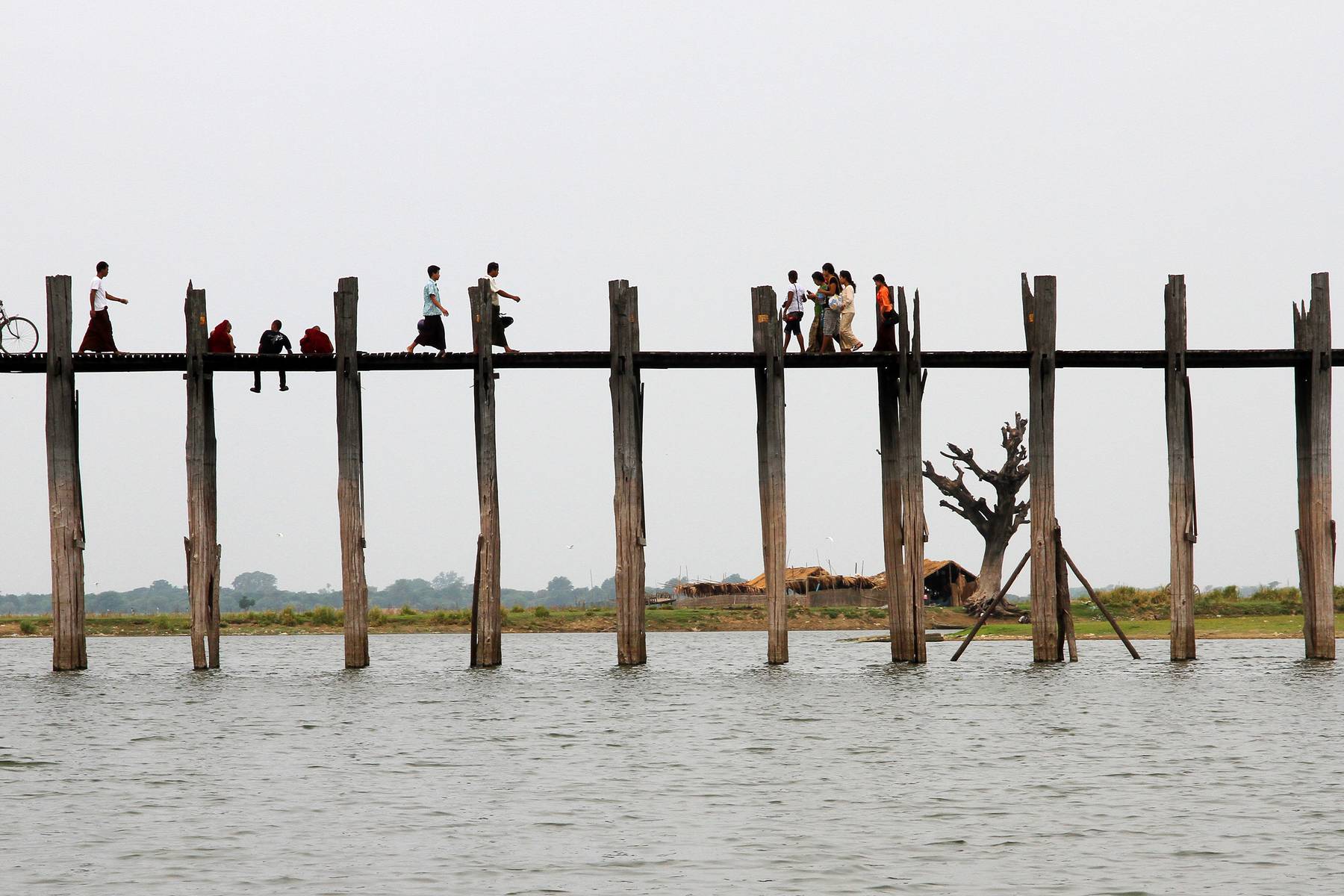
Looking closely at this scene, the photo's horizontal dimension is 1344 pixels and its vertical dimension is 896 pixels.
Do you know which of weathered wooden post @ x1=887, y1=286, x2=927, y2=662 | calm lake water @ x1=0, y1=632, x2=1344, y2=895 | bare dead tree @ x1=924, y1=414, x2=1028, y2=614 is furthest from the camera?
bare dead tree @ x1=924, y1=414, x2=1028, y2=614

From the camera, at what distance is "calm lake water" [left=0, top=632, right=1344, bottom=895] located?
1302 cm

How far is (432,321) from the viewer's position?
82.8ft

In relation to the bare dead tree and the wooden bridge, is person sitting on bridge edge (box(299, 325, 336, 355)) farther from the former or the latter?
the bare dead tree

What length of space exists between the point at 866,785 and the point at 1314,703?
973cm

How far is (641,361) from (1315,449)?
34.6 ft

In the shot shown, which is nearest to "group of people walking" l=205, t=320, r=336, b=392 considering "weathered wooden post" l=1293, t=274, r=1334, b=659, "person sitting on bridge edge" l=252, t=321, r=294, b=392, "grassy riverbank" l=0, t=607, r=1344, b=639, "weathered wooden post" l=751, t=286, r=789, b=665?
"person sitting on bridge edge" l=252, t=321, r=294, b=392

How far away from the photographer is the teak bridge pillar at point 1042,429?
82.1 ft

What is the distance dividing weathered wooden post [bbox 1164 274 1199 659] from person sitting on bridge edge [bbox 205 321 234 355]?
14.7 metres

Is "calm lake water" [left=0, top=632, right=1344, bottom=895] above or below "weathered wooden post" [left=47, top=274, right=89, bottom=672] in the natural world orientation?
below

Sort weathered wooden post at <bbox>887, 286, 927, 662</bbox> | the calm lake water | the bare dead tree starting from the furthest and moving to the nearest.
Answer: the bare dead tree < weathered wooden post at <bbox>887, 286, 927, 662</bbox> < the calm lake water

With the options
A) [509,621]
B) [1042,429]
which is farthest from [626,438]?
[509,621]

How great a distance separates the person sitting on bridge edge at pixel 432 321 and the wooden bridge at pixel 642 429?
0.28 meters

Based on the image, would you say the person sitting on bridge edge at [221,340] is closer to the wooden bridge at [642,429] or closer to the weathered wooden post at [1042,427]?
the wooden bridge at [642,429]

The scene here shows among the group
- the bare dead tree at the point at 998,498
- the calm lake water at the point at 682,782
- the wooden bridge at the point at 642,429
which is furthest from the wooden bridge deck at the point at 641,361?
the bare dead tree at the point at 998,498
